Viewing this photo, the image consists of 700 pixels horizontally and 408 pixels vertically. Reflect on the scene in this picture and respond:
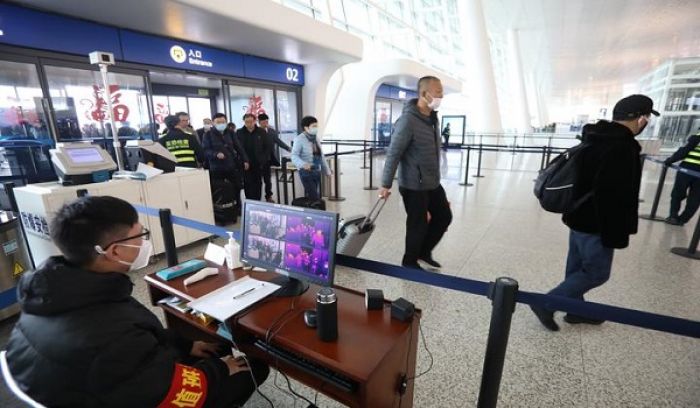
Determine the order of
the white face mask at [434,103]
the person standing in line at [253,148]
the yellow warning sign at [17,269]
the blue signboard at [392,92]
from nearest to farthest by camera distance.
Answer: the yellow warning sign at [17,269]
the white face mask at [434,103]
the person standing in line at [253,148]
the blue signboard at [392,92]

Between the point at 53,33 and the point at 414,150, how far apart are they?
500 centimetres

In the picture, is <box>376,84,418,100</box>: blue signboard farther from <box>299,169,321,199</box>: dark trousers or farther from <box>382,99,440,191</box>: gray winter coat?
<box>382,99,440,191</box>: gray winter coat

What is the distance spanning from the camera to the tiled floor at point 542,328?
1.84 meters

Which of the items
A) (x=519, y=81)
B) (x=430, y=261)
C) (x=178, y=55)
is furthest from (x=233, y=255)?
(x=519, y=81)

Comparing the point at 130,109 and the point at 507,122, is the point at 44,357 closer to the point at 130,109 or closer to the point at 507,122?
the point at 130,109

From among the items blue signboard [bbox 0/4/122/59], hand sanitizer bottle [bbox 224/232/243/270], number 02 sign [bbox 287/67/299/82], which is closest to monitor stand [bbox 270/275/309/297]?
hand sanitizer bottle [bbox 224/232/243/270]

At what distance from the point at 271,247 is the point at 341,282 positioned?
5.66ft

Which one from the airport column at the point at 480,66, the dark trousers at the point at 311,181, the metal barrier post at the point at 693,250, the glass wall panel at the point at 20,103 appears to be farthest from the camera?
the airport column at the point at 480,66

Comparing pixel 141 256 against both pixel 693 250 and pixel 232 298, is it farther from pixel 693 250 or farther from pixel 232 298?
pixel 693 250

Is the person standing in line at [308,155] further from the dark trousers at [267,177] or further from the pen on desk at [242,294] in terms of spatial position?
the pen on desk at [242,294]

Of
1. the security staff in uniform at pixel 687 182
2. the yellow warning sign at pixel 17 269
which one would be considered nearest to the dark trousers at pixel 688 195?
the security staff in uniform at pixel 687 182

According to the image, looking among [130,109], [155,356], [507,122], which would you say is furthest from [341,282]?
[507,122]

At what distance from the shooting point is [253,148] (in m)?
5.62

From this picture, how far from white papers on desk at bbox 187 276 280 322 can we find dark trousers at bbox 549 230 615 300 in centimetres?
194
